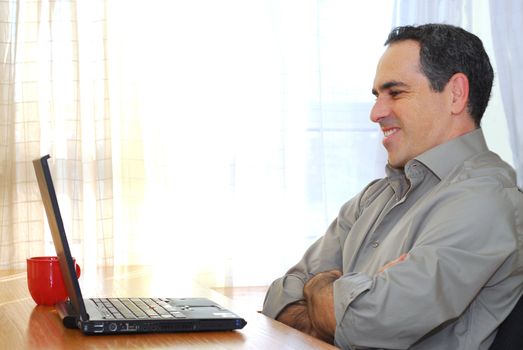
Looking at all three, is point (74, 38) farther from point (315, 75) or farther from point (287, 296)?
point (287, 296)

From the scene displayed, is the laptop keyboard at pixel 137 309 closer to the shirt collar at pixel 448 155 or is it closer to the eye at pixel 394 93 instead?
the shirt collar at pixel 448 155

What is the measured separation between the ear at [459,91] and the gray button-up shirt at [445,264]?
8cm

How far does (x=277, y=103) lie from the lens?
3756mm

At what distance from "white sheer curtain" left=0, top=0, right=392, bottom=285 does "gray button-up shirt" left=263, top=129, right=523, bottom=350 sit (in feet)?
6.21

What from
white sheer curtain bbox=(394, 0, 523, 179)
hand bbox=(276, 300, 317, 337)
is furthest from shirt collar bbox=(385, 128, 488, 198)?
white sheer curtain bbox=(394, 0, 523, 179)

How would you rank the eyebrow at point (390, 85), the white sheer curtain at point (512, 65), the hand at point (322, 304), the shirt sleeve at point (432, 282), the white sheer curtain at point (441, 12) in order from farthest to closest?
the white sheer curtain at point (441, 12)
the white sheer curtain at point (512, 65)
the eyebrow at point (390, 85)
the hand at point (322, 304)
the shirt sleeve at point (432, 282)

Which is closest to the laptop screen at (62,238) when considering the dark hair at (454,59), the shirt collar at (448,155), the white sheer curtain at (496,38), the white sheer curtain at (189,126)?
the shirt collar at (448,155)

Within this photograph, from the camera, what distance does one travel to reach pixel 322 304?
170cm

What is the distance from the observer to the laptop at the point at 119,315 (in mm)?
1219

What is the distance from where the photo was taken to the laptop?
4.00 ft

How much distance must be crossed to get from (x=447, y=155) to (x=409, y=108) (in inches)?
6.4

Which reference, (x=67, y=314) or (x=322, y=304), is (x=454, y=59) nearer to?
(x=322, y=304)

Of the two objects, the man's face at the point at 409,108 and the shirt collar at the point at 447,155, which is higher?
the man's face at the point at 409,108

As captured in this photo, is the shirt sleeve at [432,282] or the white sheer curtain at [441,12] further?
the white sheer curtain at [441,12]
